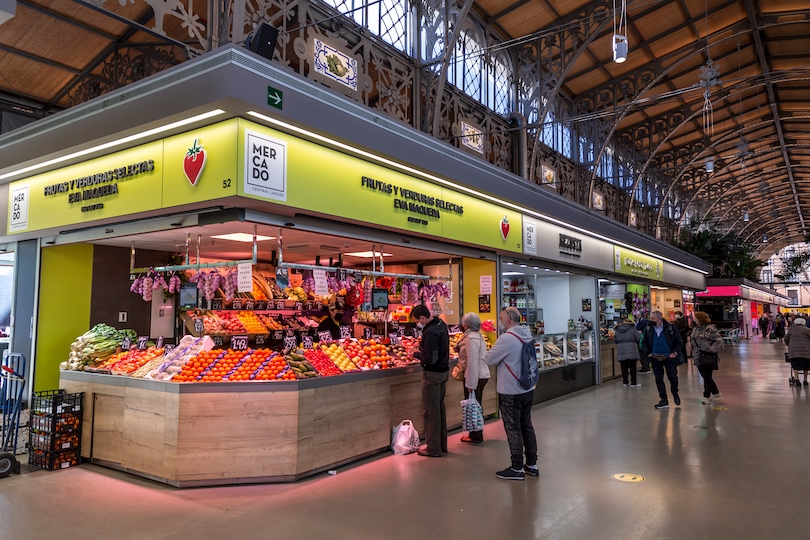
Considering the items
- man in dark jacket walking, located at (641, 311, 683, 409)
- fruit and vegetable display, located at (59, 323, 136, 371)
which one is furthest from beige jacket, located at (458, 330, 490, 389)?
man in dark jacket walking, located at (641, 311, 683, 409)

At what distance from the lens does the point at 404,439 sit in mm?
6184

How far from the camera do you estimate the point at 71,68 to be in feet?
31.2

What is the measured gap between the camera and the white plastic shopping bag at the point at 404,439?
6.17 m

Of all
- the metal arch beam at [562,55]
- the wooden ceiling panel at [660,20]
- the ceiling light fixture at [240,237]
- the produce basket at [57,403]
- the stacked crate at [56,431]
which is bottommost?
the stacked crate at [56,431]

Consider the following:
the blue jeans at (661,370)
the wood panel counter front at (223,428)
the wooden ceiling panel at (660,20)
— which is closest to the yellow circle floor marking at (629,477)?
the wood panel counter front at (223,428)

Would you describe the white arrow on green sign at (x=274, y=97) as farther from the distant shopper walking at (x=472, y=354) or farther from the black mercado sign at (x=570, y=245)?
the black mercado sign at (x=570, y=245)

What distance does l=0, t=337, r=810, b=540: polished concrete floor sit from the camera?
402 centimetres

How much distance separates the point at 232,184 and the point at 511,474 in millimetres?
3671

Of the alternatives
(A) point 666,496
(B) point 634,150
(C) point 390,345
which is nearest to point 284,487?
(C) point 390,345

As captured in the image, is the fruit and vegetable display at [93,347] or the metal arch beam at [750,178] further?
the metal arch beam at [750,178]

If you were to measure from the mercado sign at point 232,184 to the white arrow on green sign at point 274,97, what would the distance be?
321 millimetres

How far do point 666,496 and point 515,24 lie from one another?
39.3 feet

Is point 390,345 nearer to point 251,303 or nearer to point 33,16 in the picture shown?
point 251,303

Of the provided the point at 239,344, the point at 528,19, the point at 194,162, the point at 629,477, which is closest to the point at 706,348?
the point at 629,477
